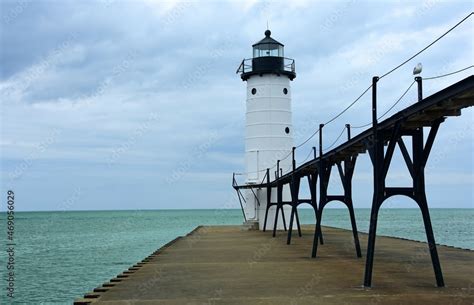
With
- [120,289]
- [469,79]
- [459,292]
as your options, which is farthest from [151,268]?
[469,79]

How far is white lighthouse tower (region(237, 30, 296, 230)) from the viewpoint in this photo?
108 ft

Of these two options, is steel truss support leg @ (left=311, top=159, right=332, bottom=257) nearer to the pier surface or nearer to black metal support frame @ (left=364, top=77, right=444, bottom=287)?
the pier surface

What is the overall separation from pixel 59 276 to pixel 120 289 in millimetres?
13995

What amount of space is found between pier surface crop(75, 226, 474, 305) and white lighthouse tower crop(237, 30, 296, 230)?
13.1m

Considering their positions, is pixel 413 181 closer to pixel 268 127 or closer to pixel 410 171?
pixel 410 171

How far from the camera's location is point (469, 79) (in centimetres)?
898

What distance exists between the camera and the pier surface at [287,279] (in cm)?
1044

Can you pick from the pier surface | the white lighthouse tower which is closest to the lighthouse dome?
the white lighthouse tower

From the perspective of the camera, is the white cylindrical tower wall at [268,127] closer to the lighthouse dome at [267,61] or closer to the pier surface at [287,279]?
the lighthouse dome at [267,61]

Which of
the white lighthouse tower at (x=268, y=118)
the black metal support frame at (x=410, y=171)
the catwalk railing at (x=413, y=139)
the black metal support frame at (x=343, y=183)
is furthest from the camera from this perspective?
the white lighthouse tower at (x=268, y=118)

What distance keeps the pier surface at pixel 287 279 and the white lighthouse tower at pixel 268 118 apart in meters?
13.1

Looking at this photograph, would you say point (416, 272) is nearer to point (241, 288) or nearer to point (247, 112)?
point (241, 288)

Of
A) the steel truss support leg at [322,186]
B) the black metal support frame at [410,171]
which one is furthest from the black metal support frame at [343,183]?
the black metal support frame at [410,171]

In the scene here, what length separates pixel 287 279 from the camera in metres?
12.9
